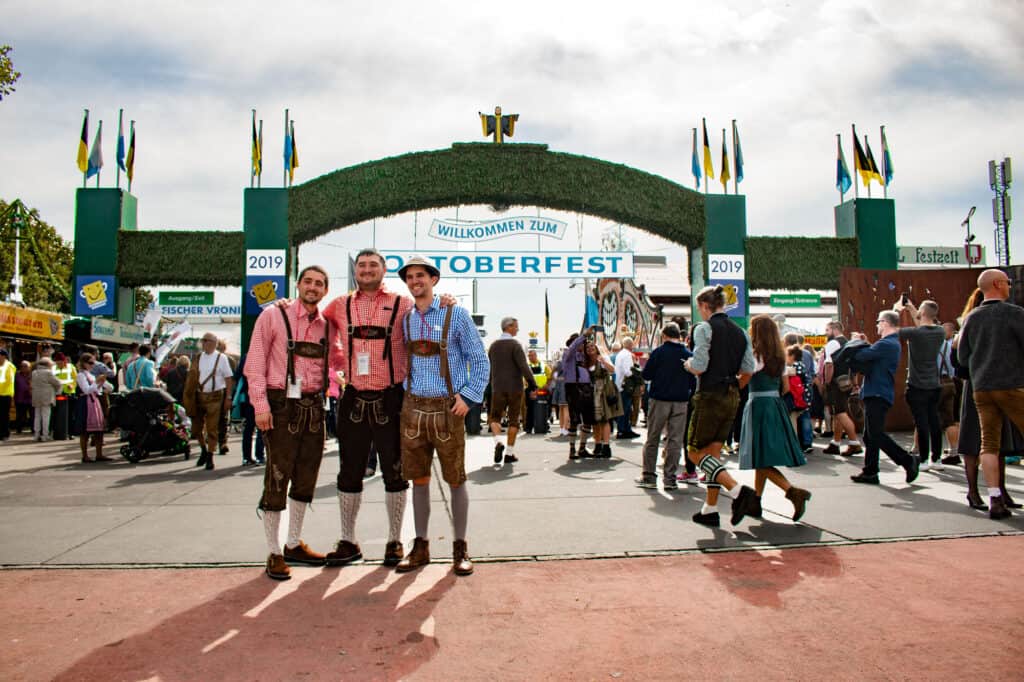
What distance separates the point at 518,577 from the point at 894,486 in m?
4.56

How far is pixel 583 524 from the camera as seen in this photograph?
5047 millimetres

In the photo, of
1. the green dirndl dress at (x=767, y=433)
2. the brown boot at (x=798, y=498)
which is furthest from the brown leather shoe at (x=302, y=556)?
the brown boot at (x=798, y=498)

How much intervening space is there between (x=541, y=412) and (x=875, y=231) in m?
11.9

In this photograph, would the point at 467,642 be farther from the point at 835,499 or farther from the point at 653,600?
the point at 835,499

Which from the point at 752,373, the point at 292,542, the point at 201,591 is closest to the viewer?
the point at 201,591

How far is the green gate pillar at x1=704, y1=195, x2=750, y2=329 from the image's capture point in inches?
760

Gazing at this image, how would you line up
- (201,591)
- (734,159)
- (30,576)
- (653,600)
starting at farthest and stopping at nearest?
(734,159) < (30,576) < (201,591) < (653,600)

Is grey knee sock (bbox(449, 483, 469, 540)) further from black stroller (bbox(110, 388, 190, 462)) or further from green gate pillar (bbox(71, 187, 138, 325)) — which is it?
green gate pillar (bbox(71, 187, 138, 325))

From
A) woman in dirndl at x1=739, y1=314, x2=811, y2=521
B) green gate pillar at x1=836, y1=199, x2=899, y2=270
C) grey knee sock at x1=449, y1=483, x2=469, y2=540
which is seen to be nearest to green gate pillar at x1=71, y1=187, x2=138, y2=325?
grey knee sock at x1=449, y1=483, x2=469, y2=540

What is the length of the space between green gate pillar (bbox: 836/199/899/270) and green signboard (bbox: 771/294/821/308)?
172cm

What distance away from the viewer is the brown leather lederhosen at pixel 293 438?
407 centimetres

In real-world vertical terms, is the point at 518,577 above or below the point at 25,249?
below

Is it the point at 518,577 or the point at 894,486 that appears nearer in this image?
the point at 518,577

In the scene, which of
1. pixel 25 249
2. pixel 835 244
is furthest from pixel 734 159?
pixel 25 249
